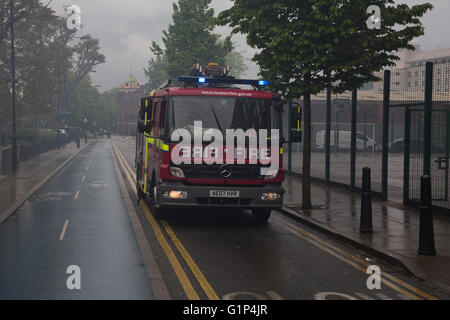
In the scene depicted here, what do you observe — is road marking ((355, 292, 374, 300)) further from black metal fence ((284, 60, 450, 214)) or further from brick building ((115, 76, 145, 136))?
brick building ((115, 76, 145, 136))

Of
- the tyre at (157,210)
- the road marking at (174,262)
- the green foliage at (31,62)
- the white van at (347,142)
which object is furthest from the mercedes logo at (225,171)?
the green foliage at (31,62)

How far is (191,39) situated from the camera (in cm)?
5075

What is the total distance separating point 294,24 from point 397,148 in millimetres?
21481

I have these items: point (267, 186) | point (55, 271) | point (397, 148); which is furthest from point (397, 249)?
point (397, 148)

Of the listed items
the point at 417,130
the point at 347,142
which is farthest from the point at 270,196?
the point at 347,142

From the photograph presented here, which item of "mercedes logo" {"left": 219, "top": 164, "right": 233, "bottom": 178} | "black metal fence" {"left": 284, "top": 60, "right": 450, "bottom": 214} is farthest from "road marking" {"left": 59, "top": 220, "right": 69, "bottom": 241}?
"black metal fence" {"left": 284, "top": 60, "right": 450, "bottom": 214}

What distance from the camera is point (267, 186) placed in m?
11.4

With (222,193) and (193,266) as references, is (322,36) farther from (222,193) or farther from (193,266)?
(193,266)

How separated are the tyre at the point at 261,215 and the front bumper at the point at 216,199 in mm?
830

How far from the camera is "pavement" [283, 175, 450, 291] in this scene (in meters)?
8.30

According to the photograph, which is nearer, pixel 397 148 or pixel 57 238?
pixel 57 238

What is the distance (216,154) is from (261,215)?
2.10 metres

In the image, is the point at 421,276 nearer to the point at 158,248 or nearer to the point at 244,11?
the point at 158,248

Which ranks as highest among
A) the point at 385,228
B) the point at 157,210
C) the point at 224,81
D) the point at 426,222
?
the point at 224,81
